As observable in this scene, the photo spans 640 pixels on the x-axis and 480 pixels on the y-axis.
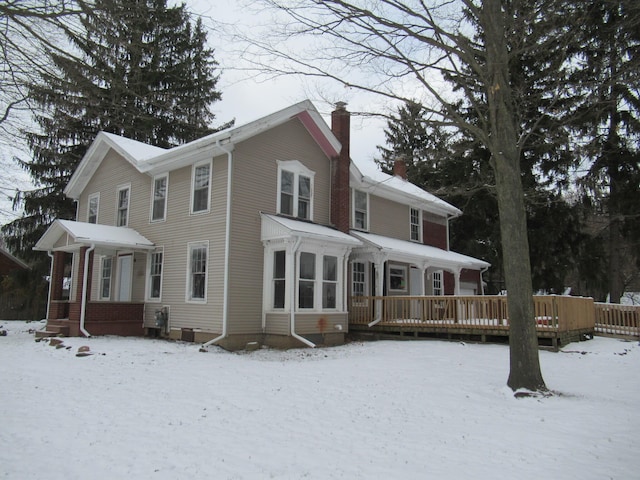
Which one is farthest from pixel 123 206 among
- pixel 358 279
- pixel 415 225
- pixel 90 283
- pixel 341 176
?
pixel 415 225

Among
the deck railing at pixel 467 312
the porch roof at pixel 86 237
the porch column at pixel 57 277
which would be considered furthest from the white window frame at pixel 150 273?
the deck railing at pixel 467 312

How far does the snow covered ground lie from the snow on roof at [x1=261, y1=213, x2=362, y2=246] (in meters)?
3.71

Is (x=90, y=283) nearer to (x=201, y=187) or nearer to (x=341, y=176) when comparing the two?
(x=201, y=187)

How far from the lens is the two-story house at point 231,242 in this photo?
1380cm

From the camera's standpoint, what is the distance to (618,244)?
2316 cm

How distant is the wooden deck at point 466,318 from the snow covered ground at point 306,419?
2.19 meters

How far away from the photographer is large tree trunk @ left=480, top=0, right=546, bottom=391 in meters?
8.26

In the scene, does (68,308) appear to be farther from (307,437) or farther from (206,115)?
(206,115)

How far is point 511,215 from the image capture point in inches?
344

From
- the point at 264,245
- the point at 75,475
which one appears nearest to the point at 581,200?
the point at 264,245

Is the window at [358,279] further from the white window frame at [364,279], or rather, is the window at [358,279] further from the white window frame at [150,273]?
the white window frame at [150,273]

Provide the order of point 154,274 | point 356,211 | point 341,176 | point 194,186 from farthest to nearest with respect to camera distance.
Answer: point 356,211 < point 341,176 < point 154,274 < point 194,186

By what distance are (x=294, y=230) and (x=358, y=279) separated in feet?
18.3

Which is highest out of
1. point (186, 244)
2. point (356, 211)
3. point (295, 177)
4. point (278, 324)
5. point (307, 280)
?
point (295, 177)
